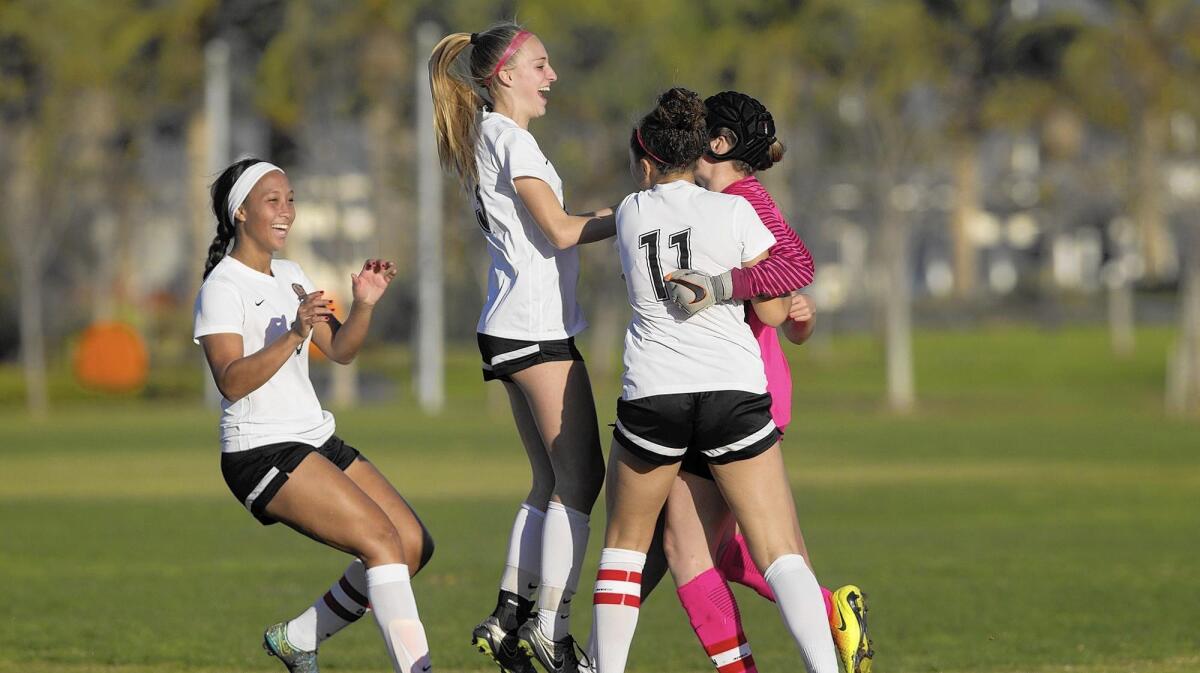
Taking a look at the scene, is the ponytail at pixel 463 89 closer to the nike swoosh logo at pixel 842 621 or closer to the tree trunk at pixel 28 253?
the nike swoosh logo at pixel 842 621

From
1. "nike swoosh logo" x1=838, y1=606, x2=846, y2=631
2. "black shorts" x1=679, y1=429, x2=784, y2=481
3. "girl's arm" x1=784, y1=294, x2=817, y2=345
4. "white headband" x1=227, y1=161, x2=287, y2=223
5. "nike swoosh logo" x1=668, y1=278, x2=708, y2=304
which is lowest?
"nike swoosh logo" x1=838, y1=606, x2=846, y2=631

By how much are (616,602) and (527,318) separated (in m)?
1.12

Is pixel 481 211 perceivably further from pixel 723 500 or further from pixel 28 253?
pixel 28 253

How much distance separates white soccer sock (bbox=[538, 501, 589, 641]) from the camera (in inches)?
292

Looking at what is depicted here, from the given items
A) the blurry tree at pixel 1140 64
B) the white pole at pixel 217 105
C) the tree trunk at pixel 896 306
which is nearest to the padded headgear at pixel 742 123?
the tree trunk at pixel 896 306

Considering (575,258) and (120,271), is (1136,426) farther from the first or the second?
(120,271)

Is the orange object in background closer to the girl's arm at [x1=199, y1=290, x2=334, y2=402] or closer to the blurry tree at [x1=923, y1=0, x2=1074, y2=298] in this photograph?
the blurry tree at [x1=923, y1=0, x2=1074, y2=298]

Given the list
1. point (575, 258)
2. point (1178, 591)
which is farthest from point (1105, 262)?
point (575, 258)

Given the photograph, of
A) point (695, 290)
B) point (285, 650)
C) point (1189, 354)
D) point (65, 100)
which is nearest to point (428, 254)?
point (65, 100)

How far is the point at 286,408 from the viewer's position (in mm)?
7332

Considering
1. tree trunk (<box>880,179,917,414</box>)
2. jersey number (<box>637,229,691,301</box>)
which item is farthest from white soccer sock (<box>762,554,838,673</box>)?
tree trunk (<box>880,179,917,414</box>)

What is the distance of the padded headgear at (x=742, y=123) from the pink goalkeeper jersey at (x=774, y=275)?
12cm

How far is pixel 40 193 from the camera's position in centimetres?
4953

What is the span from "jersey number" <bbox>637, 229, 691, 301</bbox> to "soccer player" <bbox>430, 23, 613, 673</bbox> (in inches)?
17.0
